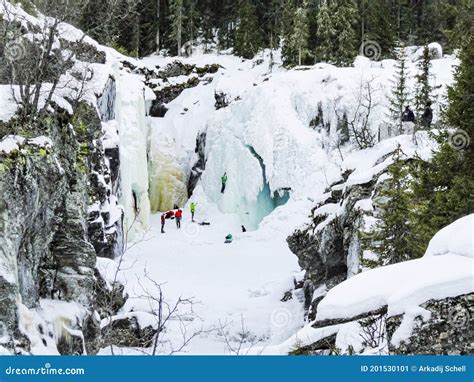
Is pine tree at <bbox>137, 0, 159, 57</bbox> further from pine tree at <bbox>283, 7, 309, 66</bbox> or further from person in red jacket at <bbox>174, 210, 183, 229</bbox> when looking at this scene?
person in red jacket at <bbox>174, 210, 183, 229</bbox>

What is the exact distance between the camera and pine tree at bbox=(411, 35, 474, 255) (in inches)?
423

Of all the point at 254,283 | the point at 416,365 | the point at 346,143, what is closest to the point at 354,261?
the point at 254,283

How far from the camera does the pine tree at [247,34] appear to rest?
44000 millimetres

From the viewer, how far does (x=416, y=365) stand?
4730 mm

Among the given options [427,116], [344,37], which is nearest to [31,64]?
[427,116]

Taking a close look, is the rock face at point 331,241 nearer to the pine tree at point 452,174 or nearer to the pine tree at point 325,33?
the pine tree at point 452,174

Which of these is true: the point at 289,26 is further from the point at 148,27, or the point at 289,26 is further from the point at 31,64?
the point at 31,64

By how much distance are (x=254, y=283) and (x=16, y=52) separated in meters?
11.5

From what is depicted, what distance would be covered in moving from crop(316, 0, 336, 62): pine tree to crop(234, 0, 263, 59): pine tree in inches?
223

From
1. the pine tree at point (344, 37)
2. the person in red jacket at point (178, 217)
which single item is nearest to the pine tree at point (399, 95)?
the pine tree at point (344, 37)

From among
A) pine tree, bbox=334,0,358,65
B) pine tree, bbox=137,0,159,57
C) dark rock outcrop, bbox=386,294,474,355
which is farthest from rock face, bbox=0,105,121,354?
pine tree, bbox=137,0,159,57

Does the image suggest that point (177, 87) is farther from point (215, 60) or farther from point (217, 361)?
point (217, 361)

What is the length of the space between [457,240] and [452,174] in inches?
263

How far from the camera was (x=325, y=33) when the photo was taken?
39531mm
